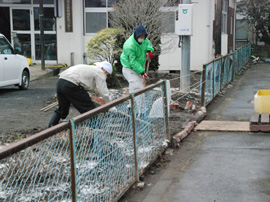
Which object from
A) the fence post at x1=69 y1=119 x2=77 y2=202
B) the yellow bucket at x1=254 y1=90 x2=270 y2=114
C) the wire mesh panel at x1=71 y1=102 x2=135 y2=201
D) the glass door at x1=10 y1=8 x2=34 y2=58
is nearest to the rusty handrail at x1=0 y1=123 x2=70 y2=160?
the fence post at x1=69 y1=119 x2=77 y2=202

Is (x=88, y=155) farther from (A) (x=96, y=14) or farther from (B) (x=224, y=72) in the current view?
(A) (x=96, y=14)

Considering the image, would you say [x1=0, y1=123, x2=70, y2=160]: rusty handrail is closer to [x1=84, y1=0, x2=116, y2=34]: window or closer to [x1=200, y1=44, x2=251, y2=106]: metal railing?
[x1=200, y1=44, x2=251, y2=106]: metal railing

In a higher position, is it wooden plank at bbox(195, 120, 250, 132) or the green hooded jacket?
the green hooded jacket

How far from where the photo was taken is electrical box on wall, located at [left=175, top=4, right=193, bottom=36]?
1130cm

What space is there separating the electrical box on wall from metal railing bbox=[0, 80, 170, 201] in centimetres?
538

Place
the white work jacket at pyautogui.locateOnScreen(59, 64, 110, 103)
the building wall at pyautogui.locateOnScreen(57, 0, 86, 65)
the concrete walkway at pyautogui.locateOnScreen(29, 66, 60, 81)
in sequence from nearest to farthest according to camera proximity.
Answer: the white work jacket at pyautogui.locateOnScreen(59, 64, 110, 103)
the concrete walkway at pyautogui.locateOnScreen(29, 66, 60, 81)
the building wall at pyautogui.locateOnScreen(57, 0, 86, 65)

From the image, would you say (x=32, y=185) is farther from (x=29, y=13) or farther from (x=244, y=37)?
(x=244, y=37)

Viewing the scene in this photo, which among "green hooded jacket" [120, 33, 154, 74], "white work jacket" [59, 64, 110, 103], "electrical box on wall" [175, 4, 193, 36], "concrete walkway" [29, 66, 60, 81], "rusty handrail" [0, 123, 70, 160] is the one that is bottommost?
"concrete walkway" [29, 66, 60, 81]

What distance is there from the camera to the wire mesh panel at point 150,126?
18.6 ft

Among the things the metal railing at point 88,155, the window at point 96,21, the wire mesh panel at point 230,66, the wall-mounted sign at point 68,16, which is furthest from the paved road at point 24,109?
the wire mesh panel at point 230,66

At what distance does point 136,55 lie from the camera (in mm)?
8531

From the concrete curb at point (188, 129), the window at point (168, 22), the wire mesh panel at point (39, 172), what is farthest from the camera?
the window at point (168, 22)

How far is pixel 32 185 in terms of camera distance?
335 cm

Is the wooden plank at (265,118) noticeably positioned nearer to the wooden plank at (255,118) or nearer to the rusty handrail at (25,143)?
the wooden plank at (255,118)
